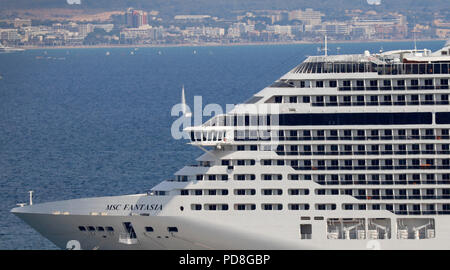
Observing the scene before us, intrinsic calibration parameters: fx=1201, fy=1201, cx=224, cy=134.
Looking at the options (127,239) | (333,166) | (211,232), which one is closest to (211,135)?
(211,232)

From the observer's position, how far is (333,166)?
51156 millimetres

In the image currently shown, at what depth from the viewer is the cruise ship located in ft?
167

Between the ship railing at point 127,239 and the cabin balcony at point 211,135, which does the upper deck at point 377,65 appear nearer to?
the cabin balcony at point 211,135

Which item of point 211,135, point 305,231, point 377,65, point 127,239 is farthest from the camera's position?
point 127,239

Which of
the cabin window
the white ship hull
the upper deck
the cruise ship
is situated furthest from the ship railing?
the upper deck

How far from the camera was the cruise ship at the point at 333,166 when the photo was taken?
50969 millimetres

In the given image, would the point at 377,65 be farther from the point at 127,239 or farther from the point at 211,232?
the point at 127,239

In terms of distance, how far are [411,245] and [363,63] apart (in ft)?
26.3

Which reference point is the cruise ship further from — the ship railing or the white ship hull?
the ship railing

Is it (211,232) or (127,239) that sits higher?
(211,232)

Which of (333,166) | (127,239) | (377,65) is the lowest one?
(127,239)

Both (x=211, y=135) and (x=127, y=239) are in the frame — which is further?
(x=127, y=239)

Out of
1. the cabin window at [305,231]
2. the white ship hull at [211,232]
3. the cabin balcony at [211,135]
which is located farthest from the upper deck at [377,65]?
the cabin window at [305,231]

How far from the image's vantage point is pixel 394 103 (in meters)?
51.3
